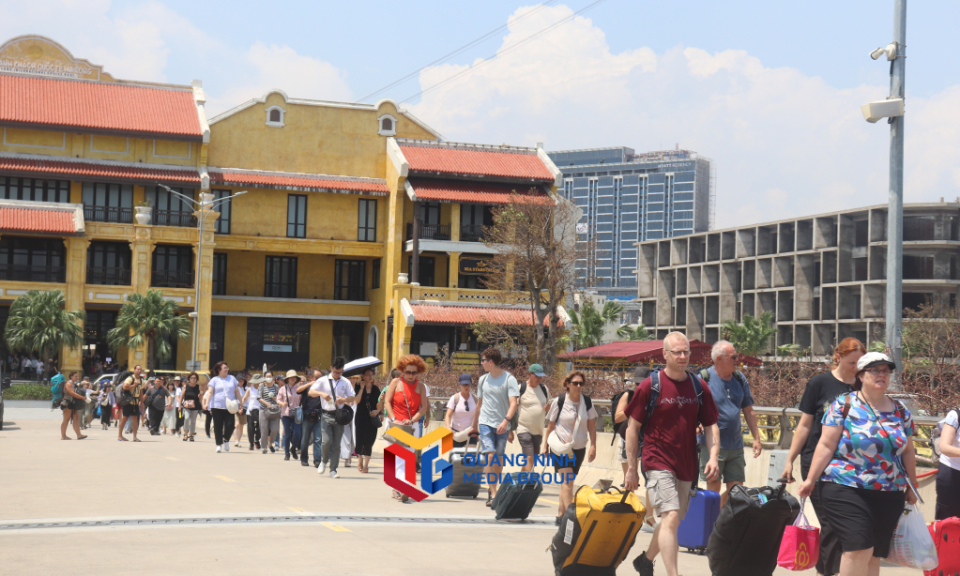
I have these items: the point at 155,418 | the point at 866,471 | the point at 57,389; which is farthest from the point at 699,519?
the point at 57,389

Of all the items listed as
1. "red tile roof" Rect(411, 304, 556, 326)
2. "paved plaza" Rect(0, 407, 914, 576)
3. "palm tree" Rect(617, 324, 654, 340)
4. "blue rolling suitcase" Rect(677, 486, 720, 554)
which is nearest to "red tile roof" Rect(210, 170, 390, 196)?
"red tile roof" Rect(411, 304, 556, 326)

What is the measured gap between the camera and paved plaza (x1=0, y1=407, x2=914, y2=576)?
26.3 feet

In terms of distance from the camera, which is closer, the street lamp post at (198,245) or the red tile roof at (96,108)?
the street lamp post at (198,245)

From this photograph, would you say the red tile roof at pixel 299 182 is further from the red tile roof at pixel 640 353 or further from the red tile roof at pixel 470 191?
the red tile roof at pixel 640 353

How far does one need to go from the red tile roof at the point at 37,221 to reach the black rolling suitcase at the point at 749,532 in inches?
1822

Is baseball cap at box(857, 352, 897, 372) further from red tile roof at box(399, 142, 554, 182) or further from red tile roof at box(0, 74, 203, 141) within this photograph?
red tile roof at box(0, 74, 203, 141)

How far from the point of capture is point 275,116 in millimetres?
56094

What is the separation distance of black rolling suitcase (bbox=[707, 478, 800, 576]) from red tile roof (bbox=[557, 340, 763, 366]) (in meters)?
22.9

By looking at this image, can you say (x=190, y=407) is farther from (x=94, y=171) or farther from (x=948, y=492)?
(x=94, y=171)

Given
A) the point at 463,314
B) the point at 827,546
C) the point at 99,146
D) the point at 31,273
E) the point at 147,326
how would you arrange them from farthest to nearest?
the point at 99,146
the point at 463,314
the point at 31,273
the point at 147,326
the point at 827,546

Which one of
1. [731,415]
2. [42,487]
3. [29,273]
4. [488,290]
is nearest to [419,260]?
[488,290]

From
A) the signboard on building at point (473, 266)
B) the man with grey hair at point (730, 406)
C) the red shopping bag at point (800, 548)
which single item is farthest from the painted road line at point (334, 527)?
the signboard on building at point (473, 266)

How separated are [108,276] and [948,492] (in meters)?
50.2

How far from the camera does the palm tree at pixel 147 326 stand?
4856cm
